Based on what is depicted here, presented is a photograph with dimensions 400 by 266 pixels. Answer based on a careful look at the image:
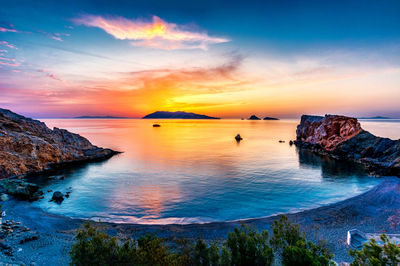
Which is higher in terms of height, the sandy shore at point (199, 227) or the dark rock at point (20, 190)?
the dark rock at point (20, 190)

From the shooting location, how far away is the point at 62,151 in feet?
172

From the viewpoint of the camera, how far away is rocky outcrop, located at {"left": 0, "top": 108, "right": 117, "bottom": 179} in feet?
Answer: 129

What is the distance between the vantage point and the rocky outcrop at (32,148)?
39312 millimetres

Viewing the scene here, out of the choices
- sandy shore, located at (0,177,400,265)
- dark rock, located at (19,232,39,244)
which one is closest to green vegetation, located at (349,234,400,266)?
sandy shore, located at (0,177,400,265)

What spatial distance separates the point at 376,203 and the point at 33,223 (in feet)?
138

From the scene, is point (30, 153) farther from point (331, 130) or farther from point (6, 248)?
point (331, 130)

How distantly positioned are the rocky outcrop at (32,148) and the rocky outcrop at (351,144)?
72353 mm

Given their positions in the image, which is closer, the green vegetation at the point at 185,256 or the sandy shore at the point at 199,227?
the green vegetation at the point at 185,256

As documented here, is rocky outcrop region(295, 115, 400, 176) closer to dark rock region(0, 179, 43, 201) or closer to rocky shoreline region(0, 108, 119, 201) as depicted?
dark rock region(0, 179, 43, 201)

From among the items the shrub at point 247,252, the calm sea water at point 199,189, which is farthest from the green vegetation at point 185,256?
the calm sea water at point 199,189

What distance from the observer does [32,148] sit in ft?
145

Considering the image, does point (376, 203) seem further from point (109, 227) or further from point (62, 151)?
point (62, 151)

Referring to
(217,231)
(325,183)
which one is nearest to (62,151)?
(217,231)

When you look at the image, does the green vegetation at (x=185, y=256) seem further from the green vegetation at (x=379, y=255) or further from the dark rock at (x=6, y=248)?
the dark rock at (x=6, y=248)
